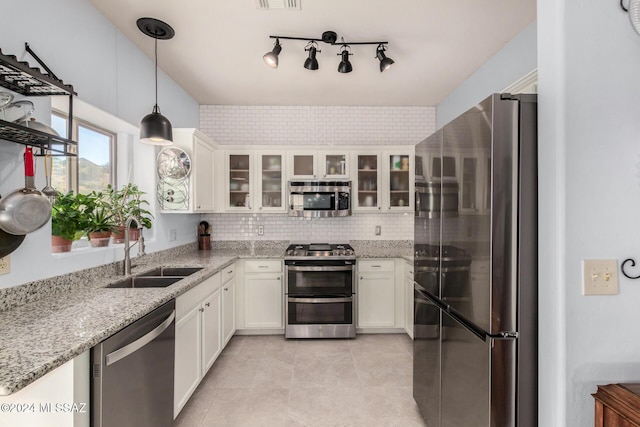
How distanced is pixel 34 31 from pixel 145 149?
1376 mm

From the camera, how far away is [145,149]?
3.01m

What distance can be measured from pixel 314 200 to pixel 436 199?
210cm

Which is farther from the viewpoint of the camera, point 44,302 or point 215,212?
point 215,212

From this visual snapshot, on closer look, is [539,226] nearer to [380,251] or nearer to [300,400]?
[300,400]

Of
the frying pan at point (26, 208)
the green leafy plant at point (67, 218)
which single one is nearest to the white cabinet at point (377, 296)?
the green leafy plant at point (67, 218)

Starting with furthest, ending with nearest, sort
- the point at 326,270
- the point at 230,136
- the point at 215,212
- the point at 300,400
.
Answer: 1. the point at 230,136
2. the point at 215,212
3. the point at 326,270
4. the point at 300,400

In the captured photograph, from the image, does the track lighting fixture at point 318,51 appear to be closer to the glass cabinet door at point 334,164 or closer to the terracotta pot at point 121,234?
the glass cabinet door at point 334,164

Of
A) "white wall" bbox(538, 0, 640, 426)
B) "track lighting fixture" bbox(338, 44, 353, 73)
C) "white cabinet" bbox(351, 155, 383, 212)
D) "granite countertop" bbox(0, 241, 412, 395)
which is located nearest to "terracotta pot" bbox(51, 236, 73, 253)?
"granite countertop" bbox(0, 241, 412, 395)

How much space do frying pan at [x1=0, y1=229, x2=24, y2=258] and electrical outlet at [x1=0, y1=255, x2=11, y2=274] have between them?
0.06 metres

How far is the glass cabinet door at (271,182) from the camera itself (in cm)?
389

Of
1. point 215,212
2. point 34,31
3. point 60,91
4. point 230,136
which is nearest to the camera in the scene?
point 60,91

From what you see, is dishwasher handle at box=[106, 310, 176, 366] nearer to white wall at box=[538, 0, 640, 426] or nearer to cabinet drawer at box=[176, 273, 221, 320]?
cabinet drawer at box=[176, 273, 221, 320]

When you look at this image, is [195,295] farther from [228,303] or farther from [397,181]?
[397,181]

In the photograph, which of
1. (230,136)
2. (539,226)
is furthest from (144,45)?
(539,226)
